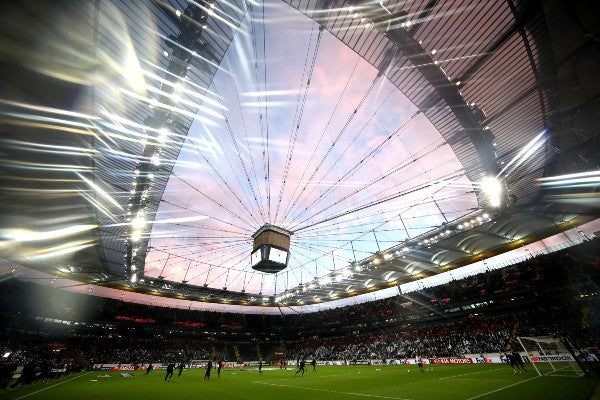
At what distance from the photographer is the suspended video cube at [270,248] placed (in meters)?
23.6

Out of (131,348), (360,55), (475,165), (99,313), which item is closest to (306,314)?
(131,348)

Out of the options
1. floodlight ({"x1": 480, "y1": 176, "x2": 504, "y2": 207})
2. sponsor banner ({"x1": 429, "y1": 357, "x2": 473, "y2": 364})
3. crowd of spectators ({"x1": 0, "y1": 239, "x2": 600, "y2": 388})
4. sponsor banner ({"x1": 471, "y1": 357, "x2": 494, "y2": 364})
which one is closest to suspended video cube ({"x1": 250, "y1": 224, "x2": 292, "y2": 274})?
floodlight ({"x1": 480, "y1": 176, "x2": 504, "y2": 207})

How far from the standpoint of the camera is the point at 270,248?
77.6ft

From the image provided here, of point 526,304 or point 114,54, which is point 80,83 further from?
point 526,304

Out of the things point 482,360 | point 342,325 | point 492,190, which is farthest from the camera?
point 342,325

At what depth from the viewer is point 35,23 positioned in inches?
314

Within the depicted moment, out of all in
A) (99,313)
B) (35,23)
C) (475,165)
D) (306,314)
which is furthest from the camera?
(306,314)

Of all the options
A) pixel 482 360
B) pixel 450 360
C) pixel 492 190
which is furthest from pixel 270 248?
A: pixel 450 360

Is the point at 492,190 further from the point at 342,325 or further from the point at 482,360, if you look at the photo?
the point at 342,325

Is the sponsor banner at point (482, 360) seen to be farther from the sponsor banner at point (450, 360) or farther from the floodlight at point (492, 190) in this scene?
the floodlight at point (492, 190)

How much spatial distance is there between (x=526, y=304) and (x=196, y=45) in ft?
162

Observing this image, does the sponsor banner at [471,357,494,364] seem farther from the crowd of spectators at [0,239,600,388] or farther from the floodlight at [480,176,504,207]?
the floodlight at [480,176,504,207]

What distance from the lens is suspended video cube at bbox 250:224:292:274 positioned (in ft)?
77.5

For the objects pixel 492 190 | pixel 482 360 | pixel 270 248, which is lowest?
pixel 482 360
